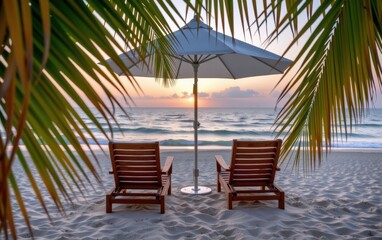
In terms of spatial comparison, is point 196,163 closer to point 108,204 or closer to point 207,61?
point 108,204

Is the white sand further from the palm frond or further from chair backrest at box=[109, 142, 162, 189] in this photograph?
the palm frond

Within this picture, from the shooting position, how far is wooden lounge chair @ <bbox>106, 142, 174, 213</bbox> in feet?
13.6

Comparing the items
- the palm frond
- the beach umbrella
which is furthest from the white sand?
the palm frond

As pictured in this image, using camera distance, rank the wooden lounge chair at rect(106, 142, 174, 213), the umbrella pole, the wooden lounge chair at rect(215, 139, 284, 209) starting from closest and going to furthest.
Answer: the wooden lounge chair at rect(106, 142, 174, 213) → the wooden lounge chair at rect(215, 139, 284, 209) → the umbrella pole

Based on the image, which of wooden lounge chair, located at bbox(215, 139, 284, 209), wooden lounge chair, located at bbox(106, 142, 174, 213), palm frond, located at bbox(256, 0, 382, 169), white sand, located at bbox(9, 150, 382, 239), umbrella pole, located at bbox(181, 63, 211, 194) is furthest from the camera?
umbrella pole, located at bbox(181, 63, 211, 194)

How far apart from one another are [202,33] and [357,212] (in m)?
2.91

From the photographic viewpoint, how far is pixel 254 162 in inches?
173

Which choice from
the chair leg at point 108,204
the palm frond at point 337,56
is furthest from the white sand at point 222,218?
Result: the palm frond at point 337,56

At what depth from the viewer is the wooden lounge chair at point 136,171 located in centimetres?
414

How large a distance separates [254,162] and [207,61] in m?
2.35

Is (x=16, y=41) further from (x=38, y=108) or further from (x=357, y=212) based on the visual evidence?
(x=357, y=212)

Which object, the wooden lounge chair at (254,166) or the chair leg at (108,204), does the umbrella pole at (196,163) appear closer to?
the wooden lounge chair at (254,166)

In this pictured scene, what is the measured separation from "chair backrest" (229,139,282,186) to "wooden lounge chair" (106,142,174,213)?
0.89 meters

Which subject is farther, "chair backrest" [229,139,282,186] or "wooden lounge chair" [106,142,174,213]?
"chair backrest" [229,139,282,186]
